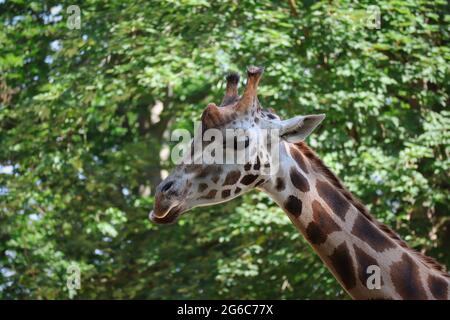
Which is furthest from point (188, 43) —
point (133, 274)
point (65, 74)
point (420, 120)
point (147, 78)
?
point (133, 274)

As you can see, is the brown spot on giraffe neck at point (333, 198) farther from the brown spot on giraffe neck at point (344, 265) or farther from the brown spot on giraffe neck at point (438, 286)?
the brown spot on giraffe neck at point (438, 286)

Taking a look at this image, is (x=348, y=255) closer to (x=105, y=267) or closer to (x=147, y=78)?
(x=147, y=78)

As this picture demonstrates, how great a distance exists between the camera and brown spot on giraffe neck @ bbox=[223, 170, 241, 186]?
22.4 feet

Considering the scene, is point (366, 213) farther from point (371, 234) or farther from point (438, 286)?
point (438, 286)

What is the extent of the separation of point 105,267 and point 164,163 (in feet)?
8.50

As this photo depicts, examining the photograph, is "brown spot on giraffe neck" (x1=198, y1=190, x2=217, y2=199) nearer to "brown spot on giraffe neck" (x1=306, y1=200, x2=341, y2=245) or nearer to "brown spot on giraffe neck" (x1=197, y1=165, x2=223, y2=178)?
"brown spot on giraffe neck" (x1=197, y1=165, x2=223, y2=178)

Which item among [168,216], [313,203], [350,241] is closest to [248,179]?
[313,203]

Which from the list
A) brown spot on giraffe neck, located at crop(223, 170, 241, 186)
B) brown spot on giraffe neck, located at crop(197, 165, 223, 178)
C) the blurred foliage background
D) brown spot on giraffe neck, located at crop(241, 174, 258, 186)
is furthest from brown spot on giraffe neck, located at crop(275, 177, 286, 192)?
the blurred foliage background

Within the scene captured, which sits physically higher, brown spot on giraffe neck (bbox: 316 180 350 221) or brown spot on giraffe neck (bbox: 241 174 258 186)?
brown spot on giraffe neck (bbox: 241 174 258 186)

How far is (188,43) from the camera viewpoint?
55.2 ft

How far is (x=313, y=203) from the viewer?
6.89m

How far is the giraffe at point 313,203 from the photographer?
21.9 ft

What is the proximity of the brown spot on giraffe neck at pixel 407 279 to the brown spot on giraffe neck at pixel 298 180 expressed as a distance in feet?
2.56

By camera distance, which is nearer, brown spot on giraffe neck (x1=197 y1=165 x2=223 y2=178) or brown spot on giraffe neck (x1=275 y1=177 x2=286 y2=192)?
brown spot on giraffe neck (x1=197 y1=165 x2=223 y2=178)
